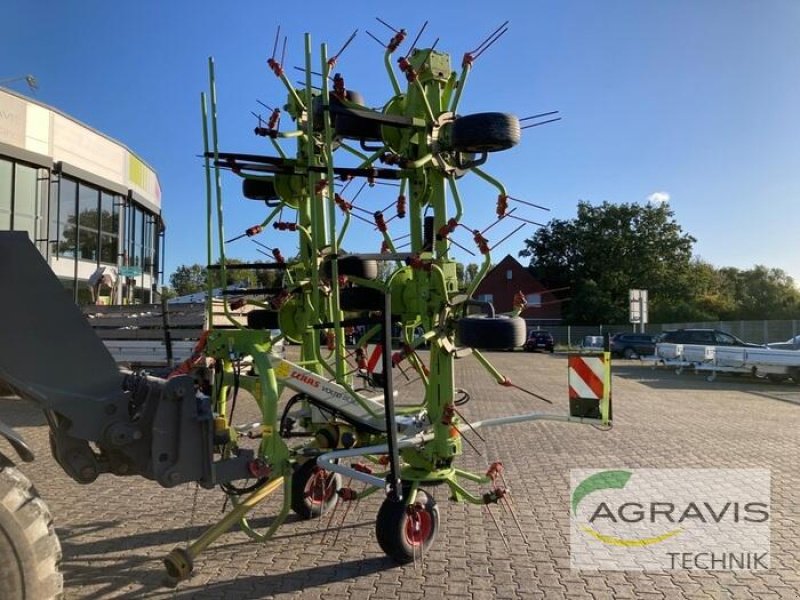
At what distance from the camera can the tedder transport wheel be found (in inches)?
99.3

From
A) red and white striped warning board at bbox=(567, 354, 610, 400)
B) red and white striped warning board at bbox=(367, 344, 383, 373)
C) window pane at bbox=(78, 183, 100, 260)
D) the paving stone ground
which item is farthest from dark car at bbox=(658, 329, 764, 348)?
red and white striped warning board at bbox=(567, 354, 610, 400)

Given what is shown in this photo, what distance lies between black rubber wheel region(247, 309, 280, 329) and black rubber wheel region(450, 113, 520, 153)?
206 centimetres

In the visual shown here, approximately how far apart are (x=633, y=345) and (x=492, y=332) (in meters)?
31.0

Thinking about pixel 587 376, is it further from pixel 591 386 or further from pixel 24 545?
pixel 24 545

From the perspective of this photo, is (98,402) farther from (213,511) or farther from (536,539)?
(536,539)

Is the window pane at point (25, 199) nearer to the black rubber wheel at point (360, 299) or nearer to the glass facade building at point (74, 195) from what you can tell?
the glass facade building at point (74, 195)

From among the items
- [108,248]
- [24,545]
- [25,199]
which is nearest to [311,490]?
[24,545]

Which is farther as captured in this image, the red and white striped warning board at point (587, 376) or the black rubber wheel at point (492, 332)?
the red and white striped warning board at point (587, 376)

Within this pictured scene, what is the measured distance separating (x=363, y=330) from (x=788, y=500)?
4.18 m

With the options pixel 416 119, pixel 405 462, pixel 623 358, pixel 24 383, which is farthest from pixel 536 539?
pixel 623 358

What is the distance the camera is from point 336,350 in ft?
15.0

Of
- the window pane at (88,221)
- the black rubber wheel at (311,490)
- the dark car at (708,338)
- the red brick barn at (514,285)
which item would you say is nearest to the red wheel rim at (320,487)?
the black rubber wheel at (311,490)

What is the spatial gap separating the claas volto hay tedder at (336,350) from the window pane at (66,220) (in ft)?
47.5

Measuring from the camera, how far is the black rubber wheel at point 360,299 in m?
4.83
